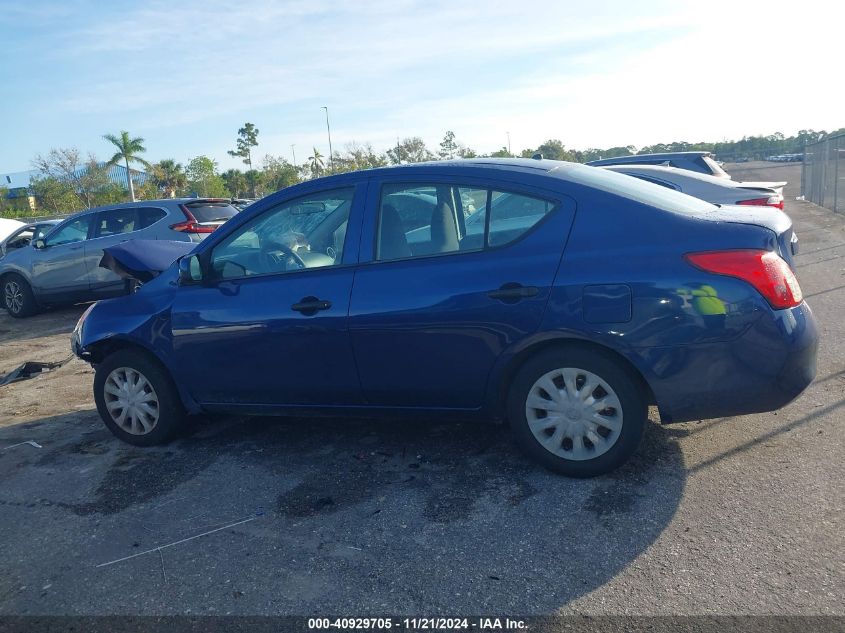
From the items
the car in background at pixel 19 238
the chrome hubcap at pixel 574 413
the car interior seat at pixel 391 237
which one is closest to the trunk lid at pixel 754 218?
the chrome hubcap at pixel 574 413

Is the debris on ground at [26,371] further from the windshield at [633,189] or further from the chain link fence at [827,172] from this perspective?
the chain link fence at [827,172]

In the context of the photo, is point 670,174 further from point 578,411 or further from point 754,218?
point 578,411

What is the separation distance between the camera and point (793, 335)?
145 inches

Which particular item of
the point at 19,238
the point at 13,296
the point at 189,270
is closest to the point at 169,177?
the point at 19,238

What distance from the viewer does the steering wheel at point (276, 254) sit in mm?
4758

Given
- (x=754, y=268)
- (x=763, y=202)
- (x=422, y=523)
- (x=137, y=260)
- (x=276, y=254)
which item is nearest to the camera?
(x=754, y=268)

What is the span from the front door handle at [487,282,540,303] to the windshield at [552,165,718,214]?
27.0 inches

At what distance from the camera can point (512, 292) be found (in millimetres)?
3980

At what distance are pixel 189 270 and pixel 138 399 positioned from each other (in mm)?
1032

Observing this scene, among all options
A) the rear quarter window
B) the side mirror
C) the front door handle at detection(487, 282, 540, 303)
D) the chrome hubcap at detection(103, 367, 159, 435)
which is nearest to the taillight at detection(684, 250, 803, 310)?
the front door handle at detection(487, 282, 540, 303)

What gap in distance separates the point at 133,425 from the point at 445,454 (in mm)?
2250

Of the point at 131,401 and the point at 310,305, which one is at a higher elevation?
the point at 310,305

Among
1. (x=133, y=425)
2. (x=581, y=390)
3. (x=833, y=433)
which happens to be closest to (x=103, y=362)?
(x=133, y=425)

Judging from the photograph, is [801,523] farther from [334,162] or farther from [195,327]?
[334,162]
